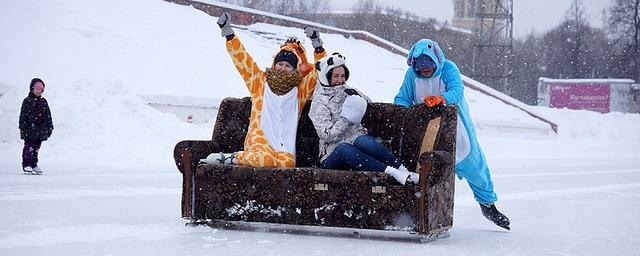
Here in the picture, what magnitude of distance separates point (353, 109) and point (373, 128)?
38cm

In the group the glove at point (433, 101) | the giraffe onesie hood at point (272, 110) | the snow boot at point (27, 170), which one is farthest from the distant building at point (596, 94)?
the glove at point (433, 101)

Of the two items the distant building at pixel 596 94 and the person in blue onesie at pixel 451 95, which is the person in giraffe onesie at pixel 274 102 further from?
the distant building at pixel 596 94

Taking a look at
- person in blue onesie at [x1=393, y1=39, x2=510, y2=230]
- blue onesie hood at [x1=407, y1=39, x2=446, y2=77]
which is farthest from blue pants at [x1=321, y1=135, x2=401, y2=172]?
blue onesie hood at [x1=407, y1=39, x2=446, y2=77]

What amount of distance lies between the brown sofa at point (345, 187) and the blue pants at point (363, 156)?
185 mm

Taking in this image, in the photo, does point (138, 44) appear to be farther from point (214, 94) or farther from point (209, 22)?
point (209, 22)

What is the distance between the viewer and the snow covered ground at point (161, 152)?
22.6 feet

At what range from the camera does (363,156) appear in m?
7.30

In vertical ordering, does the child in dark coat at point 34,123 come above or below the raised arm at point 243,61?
below

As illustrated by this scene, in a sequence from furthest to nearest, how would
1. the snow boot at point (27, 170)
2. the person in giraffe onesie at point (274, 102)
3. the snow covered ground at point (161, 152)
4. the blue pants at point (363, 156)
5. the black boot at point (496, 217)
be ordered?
the snow boot at point (27, 170), the black boot at point (496, 217), the person in giraffe onesie at point (274, 102), the blue pants at point (363, 156), the snow covered ground at point (161, 152)

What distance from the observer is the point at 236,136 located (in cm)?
818

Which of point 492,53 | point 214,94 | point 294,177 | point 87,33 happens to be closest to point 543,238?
point 294,177

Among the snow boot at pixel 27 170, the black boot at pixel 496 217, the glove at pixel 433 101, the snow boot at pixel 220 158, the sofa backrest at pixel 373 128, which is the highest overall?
the glove at pixel 433 101

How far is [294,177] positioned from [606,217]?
13.1 ft

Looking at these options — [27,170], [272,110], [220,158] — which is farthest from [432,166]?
[27,170]
